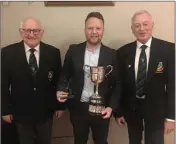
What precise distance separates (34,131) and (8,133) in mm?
269

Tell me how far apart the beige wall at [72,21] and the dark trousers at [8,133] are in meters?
0.40

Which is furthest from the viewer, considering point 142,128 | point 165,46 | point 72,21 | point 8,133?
point 72,21

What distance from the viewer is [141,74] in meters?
1.71

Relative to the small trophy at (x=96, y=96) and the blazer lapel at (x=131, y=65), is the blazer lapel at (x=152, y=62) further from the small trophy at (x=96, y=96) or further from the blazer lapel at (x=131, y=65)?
the small trophy at (x=96, y=96)

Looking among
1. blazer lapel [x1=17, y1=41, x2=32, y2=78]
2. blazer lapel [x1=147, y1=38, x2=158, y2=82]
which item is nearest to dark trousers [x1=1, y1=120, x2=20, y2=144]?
blazer lapel [x1=17, y1=41, x2=32, y2=78]

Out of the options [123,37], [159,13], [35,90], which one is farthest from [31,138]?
[159,13]

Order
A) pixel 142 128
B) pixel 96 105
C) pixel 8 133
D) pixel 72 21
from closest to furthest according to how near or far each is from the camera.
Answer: pixel 96 105, pixel 142 128, pixel 8 133, pixel 72 21

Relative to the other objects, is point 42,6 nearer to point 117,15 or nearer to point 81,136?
point 117,15

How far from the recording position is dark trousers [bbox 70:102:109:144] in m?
1.70

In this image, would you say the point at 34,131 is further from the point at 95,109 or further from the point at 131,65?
the point at 131,65

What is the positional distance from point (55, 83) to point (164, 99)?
76 centimetres

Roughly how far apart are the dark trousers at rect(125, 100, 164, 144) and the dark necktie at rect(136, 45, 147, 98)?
0.07 m

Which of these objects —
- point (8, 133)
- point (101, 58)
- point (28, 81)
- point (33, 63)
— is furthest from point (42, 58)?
point (8, 133)

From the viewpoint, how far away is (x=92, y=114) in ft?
5.33
